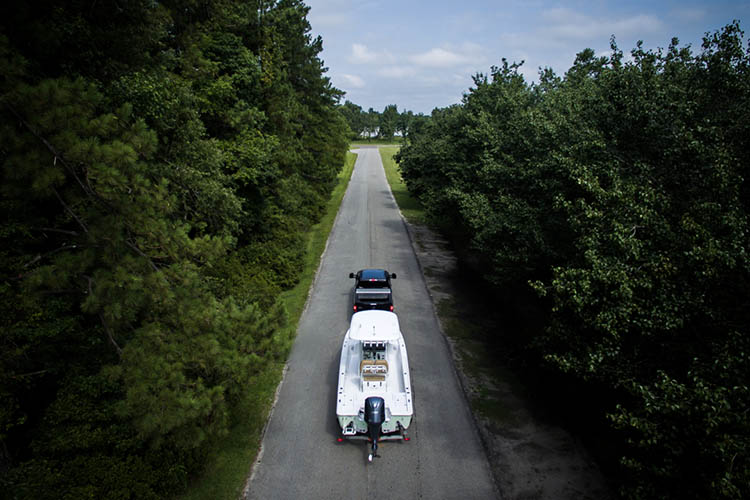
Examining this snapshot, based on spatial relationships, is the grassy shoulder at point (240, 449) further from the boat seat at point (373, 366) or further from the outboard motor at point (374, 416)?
the outboard motor at point (374, 416)

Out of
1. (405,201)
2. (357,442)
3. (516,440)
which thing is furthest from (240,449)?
(405,201)

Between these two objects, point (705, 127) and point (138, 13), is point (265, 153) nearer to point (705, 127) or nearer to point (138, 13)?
point (138, 13)

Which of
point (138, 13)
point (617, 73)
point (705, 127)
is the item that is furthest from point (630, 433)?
point (138, 13)

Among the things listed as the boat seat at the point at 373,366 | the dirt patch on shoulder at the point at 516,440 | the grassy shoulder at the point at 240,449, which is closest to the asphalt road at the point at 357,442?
the grassy shoulder at the point at 240,449

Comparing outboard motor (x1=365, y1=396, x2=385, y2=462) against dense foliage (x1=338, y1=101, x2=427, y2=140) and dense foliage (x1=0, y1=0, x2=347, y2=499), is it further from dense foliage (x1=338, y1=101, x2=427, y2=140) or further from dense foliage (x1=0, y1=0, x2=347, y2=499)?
dense foliage (x1=338, y1=101, x2=427, y2=140)

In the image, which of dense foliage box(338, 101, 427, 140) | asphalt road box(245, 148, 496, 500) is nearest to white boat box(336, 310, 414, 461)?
asphalt road box(245, 148, 496, 500)

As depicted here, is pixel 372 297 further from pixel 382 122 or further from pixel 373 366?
pixel 382 122
